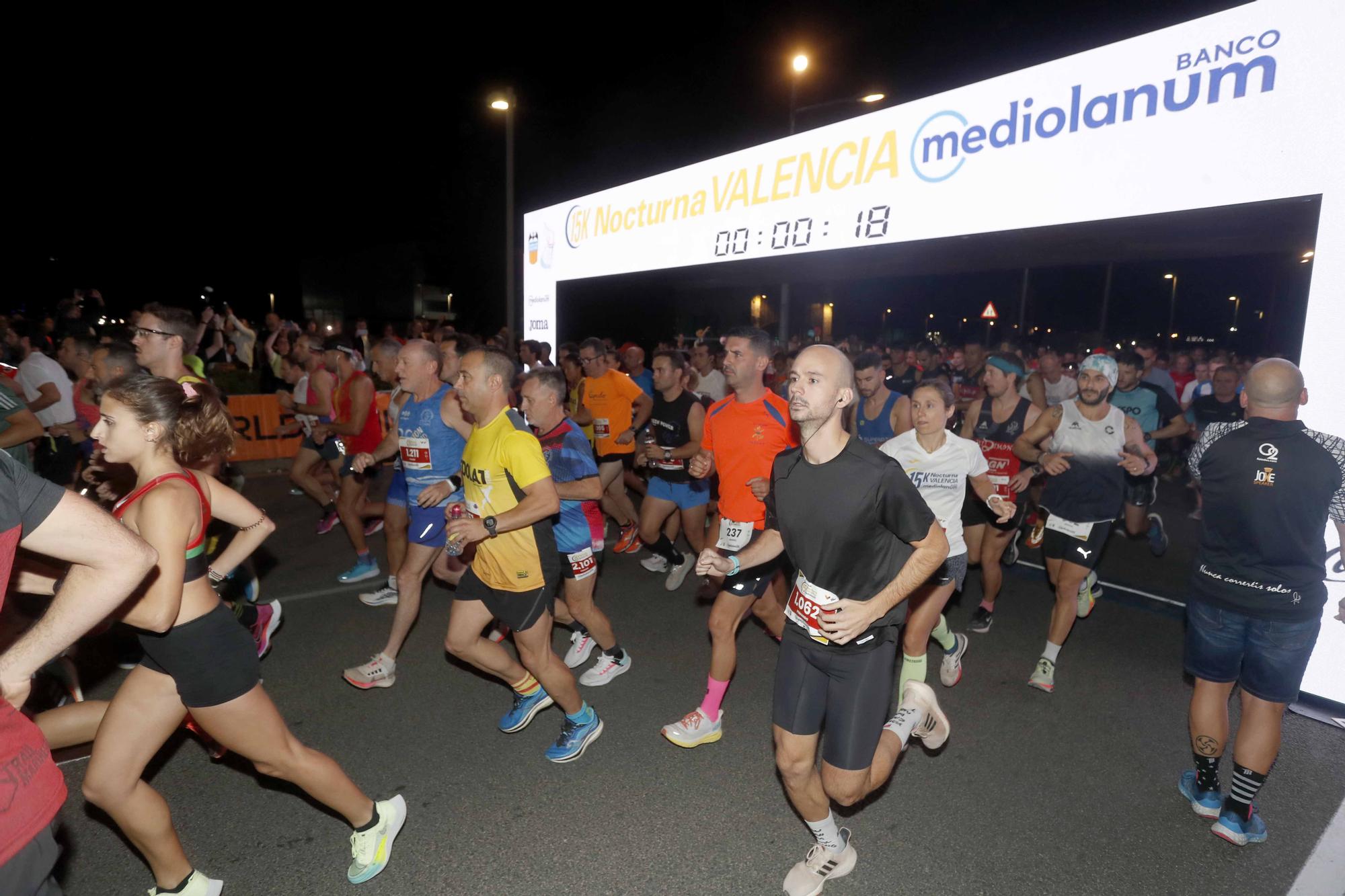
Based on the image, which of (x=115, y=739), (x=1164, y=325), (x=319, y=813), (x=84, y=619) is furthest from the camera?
(x=1164, y=325)

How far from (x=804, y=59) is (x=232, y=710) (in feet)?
38.6

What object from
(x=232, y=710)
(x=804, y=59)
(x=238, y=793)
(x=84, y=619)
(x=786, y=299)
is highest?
(x=804, y=59)

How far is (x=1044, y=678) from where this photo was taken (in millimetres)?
4773

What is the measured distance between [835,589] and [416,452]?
305cm

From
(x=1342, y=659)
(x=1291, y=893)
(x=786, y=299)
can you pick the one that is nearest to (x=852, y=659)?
(x=1291, y=893)

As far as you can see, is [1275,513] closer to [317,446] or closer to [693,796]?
[693,796]

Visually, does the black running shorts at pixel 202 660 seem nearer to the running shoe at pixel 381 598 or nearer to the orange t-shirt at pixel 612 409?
the running shoe at pixel 381 598

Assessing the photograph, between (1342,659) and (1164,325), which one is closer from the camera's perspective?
(1342,659)

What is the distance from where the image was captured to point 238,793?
365 centimetres

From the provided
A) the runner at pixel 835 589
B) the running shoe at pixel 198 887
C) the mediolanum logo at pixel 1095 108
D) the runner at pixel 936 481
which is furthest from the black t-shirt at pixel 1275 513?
the running shoe at pixel 198 887

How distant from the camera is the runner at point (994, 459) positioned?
18.5 ft

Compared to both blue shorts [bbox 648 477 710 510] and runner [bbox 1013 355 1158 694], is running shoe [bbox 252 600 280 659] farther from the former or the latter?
runner [bbox 1013 355 1158 694]

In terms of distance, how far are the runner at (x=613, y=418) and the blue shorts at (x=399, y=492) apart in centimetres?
221

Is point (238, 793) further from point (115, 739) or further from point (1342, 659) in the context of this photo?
point (1342, 659)
